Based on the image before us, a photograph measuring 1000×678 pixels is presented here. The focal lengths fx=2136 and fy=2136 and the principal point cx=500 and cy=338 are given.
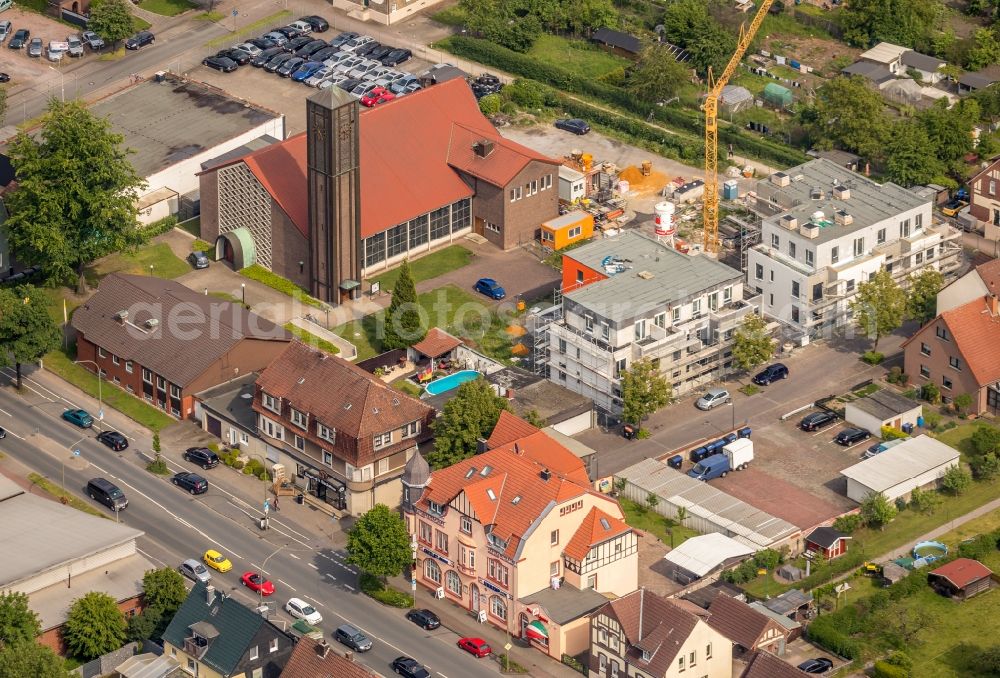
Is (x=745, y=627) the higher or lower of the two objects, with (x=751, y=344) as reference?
lower

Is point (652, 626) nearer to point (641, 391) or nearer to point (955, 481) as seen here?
point (641, 391)

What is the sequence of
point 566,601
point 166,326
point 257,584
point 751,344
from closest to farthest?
point 566,601 < point 257,584 < point 751,344 < point 166,326

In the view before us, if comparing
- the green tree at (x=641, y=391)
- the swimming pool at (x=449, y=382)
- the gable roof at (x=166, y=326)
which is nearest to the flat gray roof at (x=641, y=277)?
the green tree at (x=641, y=391)

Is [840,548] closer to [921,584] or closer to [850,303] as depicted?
[921,584]

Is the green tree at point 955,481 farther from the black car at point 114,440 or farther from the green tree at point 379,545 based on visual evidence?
the black car at point 114,440

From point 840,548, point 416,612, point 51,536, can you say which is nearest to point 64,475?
point 51,536

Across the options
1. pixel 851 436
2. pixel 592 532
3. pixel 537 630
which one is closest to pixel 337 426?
pixel 592 532

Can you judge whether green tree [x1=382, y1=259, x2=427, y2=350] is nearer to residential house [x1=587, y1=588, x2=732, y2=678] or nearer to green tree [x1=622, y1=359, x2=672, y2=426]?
green tree [x1=622, y1=359, x2=672, y2=426]
